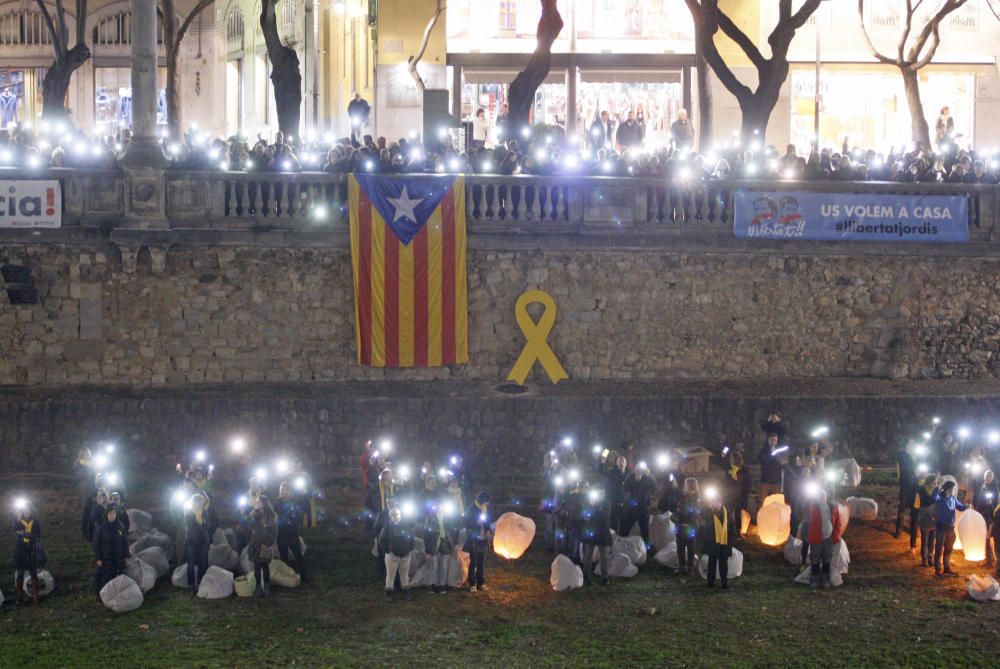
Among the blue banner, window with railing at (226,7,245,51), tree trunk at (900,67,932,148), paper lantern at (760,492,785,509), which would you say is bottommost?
paper lantern at (760,492,785,509)

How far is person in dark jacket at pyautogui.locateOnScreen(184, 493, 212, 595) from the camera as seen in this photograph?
55.4ft

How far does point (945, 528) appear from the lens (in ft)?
59.2

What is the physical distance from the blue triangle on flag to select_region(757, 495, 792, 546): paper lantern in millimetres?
6696

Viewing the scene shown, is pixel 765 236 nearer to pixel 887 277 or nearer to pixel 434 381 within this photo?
pixel 887 277

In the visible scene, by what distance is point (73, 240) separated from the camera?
73.9 ft

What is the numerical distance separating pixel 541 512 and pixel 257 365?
17.2ft

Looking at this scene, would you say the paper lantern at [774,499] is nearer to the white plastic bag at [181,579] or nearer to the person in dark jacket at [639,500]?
the person in dark jacket at [639,500]

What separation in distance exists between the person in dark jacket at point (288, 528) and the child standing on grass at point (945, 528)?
7303 millimetres

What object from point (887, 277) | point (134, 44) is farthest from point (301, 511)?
point (887, 277)

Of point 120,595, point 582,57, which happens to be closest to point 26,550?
point 120,595

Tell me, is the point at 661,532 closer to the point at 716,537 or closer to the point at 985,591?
the point at 716,537

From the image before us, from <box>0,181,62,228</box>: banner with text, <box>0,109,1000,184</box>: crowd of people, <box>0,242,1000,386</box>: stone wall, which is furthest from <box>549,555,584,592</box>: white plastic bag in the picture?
<box>0,181,62,228</box>: banner with text

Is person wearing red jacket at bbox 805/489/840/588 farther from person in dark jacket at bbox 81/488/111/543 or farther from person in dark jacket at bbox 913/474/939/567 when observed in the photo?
person in dark jacket at bbox 81/488/111/543

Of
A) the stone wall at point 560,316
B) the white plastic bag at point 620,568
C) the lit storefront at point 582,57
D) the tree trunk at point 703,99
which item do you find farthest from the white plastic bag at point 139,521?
the lit storefront at point 582,57
